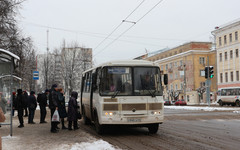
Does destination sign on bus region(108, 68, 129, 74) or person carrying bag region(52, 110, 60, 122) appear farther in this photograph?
person carrying bag region(52, 110, 60, 122)

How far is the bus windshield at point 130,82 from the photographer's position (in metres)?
11.7

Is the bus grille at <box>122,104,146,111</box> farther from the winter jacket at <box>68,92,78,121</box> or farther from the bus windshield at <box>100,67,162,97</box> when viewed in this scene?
the winter jacket at <box>68,92,78,121</box>

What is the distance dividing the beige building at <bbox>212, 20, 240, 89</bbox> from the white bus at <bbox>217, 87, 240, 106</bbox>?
12201 millimetres

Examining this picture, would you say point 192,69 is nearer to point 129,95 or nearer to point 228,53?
point 228,53

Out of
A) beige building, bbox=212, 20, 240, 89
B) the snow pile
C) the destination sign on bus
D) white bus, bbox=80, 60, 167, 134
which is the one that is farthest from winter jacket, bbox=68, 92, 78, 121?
beige building, bbox=212, 20, 240, 89

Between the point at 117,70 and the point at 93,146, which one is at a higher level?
the point at 117,70

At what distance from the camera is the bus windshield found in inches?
461

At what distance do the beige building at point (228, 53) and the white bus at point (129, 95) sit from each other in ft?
173

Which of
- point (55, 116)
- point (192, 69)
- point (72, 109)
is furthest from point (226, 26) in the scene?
point (55, 116)

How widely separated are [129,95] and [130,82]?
1.68 feet

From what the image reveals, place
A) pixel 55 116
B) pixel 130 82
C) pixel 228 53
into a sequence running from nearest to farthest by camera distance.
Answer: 1. pixel 130 82
2. pixel 55 116
3. pixel 228 53

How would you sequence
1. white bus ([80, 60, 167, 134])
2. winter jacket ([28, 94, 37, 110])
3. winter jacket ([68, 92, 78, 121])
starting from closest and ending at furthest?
1. white bus ([80, 60, 167, 134])
2. winter jacket ([68, 92, 78, 121])
3. winter jacket ([28, 94, 37, 110])

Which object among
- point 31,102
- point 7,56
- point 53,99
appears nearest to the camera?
point 7,56

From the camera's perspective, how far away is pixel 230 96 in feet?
158
